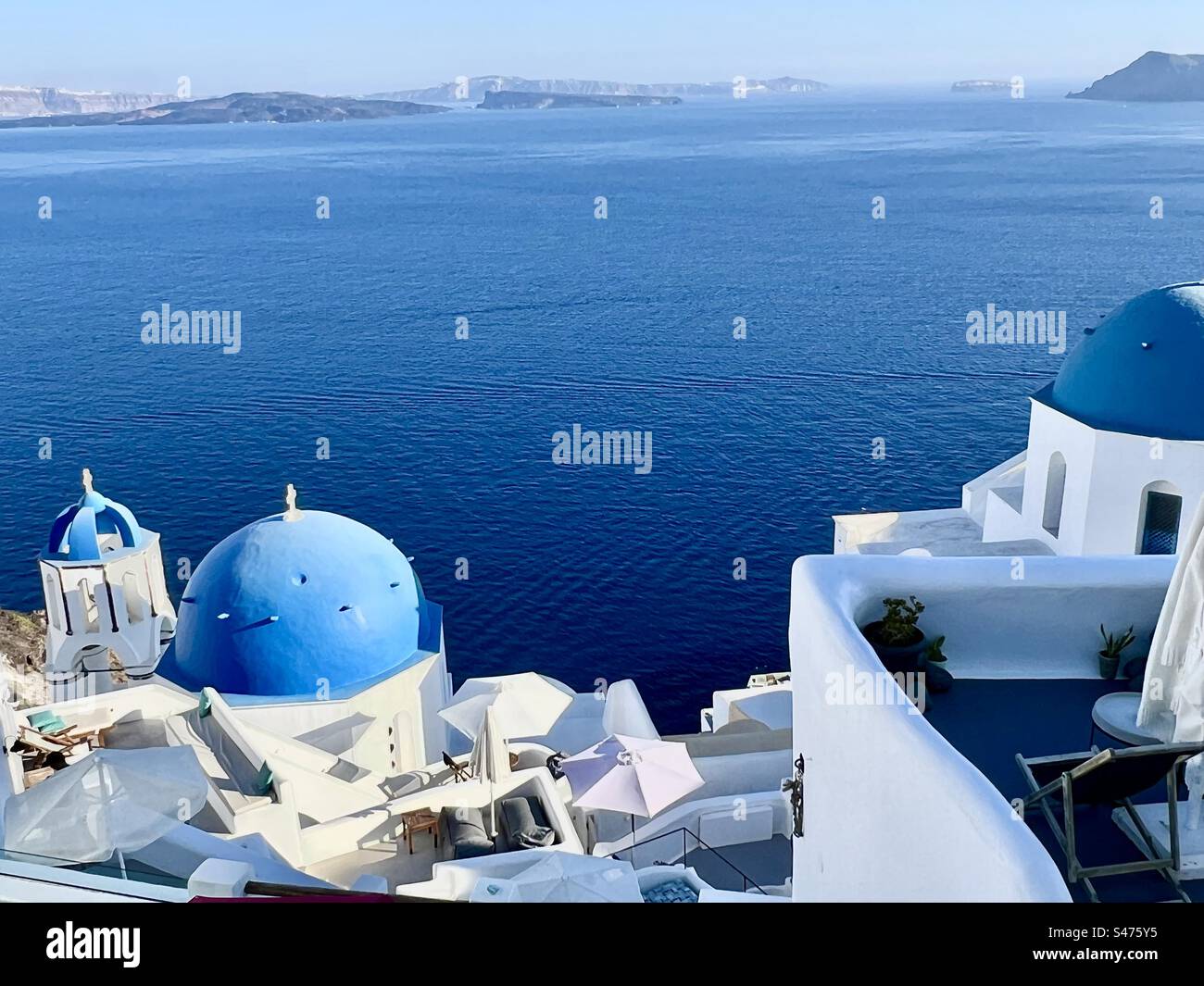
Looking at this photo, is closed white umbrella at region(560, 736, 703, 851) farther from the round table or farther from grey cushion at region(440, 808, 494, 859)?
the round table

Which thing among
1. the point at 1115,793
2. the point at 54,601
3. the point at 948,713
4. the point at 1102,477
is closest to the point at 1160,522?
the point at 1102,477

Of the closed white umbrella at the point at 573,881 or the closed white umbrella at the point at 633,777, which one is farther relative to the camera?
the closed white umbrella at the point at 633,777

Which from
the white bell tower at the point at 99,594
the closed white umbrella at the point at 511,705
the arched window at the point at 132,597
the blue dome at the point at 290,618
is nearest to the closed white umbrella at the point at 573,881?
the blue dome at the point at 290,618

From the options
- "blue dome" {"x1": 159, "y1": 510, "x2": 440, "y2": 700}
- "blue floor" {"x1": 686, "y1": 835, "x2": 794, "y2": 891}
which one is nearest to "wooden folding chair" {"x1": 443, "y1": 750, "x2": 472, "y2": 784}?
"blue dome" {"x1": 159, "y1": 510, "x2": 440, "y2": 700}

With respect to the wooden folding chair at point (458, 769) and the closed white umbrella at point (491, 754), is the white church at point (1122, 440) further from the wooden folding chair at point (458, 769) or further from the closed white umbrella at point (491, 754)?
the wooden folding chair at point (458, 769)
